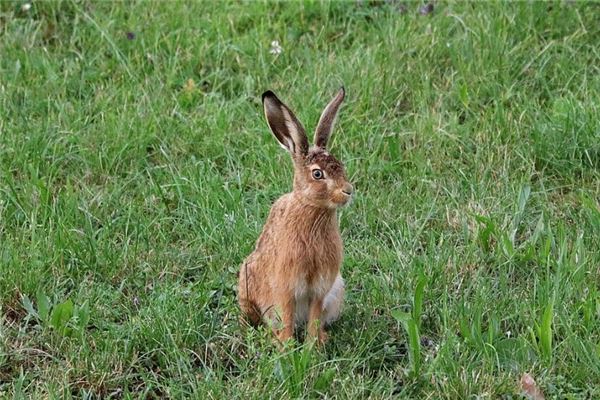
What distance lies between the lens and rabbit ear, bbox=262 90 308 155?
16.2 feet

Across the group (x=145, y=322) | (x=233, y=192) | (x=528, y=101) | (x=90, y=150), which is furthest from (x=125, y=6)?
(x=145, y=322)

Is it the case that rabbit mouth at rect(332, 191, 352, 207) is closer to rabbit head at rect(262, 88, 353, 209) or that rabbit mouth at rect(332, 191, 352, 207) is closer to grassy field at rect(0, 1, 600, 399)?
rabbit head at rect(262, 88, 353, 209)

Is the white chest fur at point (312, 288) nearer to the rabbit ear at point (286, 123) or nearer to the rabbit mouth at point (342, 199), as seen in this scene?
the rabbit mouth at point (342, 199)

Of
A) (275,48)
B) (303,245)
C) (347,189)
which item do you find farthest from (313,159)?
(275,48)

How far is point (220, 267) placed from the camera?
553 centimetres

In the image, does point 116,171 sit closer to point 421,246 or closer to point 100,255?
point 100,255

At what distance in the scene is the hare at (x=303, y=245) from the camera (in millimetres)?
4852

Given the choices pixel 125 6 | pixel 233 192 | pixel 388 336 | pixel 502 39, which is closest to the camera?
pixel 388 336

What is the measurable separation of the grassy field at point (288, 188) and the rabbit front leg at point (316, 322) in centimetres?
7

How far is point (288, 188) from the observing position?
20.0 feet

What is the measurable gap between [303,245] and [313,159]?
335 mm

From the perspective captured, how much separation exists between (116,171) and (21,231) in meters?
0.79

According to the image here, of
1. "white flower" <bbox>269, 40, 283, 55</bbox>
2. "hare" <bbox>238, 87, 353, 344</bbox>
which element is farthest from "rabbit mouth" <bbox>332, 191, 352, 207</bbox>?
"white flower" <bbox>269, 40, 283, 55</bbox>

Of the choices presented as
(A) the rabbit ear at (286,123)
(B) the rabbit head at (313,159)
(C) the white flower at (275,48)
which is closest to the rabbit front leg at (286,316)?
(B) the rabbit head at (313,159)
